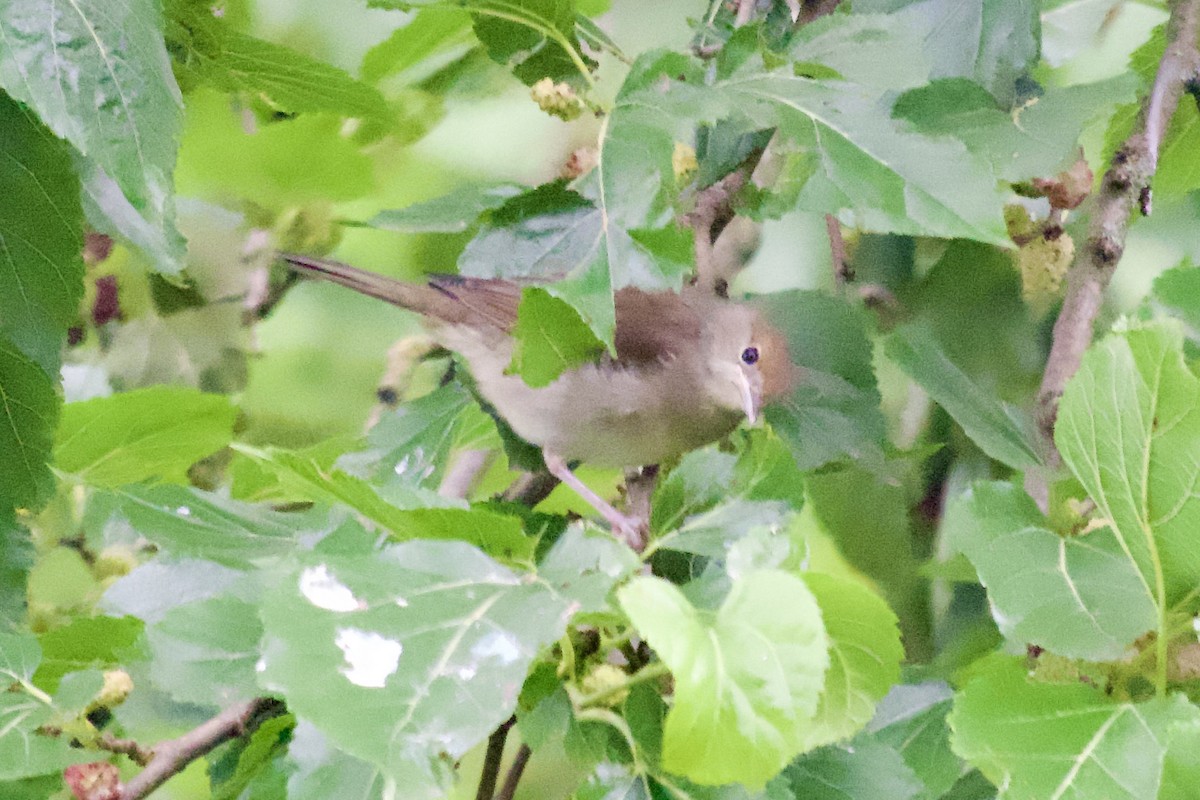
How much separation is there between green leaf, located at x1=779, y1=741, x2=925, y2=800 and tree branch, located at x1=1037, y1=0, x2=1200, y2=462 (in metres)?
0.33

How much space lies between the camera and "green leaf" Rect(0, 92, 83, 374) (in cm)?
61

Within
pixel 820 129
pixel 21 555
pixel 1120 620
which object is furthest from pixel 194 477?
pixel 1120 620

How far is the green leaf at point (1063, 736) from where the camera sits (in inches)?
18.8

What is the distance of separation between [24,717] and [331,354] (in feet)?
3.50

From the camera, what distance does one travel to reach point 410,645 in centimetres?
44

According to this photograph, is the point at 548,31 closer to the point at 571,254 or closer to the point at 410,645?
the point at 571,254

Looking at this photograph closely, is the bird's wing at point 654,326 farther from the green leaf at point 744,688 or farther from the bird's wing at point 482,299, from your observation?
the green leaf at point 744,688

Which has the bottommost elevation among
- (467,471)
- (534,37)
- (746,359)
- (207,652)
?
(467,471)

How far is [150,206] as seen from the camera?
51cm

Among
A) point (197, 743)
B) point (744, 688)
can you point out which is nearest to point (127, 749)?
point (197, 743)

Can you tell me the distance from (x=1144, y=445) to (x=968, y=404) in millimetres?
315

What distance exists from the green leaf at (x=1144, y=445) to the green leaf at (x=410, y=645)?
0.83ft

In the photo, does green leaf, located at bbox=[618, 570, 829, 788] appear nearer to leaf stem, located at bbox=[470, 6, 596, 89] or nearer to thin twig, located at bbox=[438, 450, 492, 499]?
leaf stem, located at bbox=[470, 6, 596, 89]

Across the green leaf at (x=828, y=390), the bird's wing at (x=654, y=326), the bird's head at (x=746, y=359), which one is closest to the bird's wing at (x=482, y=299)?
the bird's wing at (x=654, y=326)
